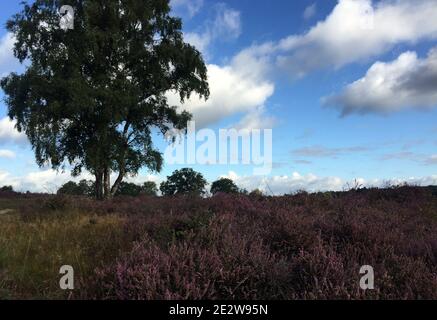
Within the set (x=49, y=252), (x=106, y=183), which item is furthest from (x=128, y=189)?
(x=49, y=252)

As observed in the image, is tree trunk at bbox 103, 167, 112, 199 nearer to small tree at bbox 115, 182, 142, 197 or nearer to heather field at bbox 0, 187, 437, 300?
small tree at bbox 115, 182, 142, 197

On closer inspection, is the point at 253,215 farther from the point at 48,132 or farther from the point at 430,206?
the point at 48,132

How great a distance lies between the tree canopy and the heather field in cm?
1741

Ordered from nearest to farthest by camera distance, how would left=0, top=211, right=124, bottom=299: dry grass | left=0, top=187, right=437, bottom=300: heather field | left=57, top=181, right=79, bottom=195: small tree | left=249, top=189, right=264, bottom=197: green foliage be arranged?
left=0, top=187, right=437, bottom=300: heather field
left=0, top=211, right=124, bottom=299: dry grass
left=249, top=189, right=264, bottom=197: green foliage
left=57, top=181, right=79, bottom=195: small tree

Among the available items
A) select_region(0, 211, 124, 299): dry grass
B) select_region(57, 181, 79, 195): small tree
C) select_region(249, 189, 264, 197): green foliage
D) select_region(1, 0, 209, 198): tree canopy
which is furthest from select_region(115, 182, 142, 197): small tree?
select_region(0, 211, 124, 299): dry grass

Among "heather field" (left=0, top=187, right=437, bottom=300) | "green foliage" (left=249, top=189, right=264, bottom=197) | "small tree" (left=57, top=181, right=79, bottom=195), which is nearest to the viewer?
"heather field" (left=0, top=187, right=437, bottom=300)

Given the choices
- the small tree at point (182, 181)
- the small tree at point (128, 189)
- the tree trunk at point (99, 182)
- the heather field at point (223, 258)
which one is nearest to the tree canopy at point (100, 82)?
the tree trunk at point (99, 182)

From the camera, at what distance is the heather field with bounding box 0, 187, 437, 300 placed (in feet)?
15.3

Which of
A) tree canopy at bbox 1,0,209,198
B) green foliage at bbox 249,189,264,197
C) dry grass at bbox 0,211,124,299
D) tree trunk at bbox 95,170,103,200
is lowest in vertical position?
dry grass at bbox 0,211,124,299

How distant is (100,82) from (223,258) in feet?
77.9

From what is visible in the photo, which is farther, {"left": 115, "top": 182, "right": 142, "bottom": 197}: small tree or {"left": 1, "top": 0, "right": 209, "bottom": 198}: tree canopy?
{"left": 115, "top": 182, "right": 142, "bottom": 197}: small tree

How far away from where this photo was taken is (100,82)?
2728cm

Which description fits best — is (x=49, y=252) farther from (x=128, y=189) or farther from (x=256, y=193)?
(x=128, y=189)
